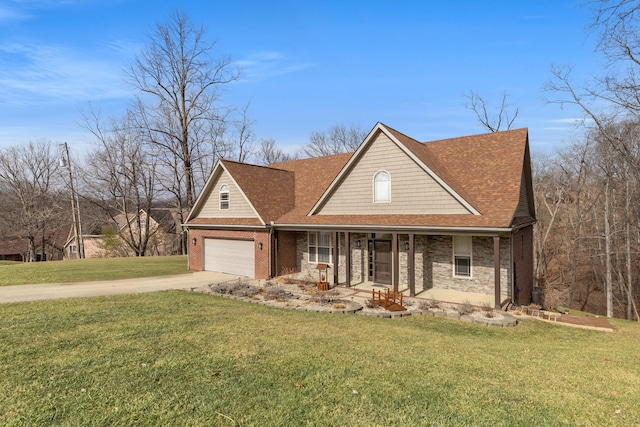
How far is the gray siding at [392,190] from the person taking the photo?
13.7 m

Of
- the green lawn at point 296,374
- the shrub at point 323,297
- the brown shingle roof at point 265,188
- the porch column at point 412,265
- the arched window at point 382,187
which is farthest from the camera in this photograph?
the brown shingle roof at point 265,188

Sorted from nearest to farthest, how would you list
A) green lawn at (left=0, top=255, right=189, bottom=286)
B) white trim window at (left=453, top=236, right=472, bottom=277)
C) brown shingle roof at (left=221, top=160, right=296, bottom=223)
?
white trim window at (left=453, top=236, right=472, bottom=277) → green lawn at (left=0, top=255, right=189, bottom=286) → brown shingle roof at (left=221, top=160, right=296, bottom=223)

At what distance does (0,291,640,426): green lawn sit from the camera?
4.13m

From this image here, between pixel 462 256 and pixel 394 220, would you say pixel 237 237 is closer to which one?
pixel 394 220

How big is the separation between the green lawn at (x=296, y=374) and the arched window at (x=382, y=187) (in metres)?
7.16

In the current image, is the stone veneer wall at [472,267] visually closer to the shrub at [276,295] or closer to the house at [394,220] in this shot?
the house at [394,220]

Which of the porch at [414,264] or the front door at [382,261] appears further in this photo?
the front door at [382,261]

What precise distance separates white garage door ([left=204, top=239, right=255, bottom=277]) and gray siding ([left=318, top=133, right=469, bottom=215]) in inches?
187

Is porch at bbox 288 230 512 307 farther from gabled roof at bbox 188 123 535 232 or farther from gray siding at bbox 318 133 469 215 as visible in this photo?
gray siding at bbox 318 133 469 215

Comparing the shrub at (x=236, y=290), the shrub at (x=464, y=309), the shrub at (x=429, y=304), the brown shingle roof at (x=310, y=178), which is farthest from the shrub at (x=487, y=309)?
the brown shingle roof at (x=310, y=178)

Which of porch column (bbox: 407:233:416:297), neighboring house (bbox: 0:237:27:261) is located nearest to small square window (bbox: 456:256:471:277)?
porch column (bbox: 407:233:416:297)

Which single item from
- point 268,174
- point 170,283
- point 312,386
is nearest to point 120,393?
point 312,386

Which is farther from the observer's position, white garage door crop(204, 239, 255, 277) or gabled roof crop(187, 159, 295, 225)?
white garage door crop(204, 239, 255, 277)

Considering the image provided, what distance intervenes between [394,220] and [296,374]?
9.52 m
